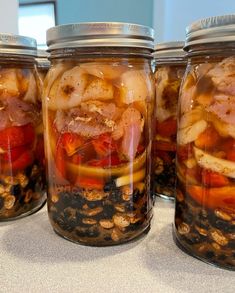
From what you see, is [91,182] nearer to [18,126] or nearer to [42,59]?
[18,126]

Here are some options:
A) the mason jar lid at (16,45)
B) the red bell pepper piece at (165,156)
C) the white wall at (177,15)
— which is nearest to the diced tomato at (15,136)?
the mason jar lid at (16,45)

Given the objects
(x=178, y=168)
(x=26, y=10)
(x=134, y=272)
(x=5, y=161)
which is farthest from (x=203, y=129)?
(x=26, y=10)

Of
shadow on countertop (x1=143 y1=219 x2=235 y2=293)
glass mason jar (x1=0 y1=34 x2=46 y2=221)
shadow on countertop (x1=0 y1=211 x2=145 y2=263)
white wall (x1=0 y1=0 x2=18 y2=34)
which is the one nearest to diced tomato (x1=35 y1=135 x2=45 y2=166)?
glass mason jar (x1=0 y1=34 x2=46 y2=221)

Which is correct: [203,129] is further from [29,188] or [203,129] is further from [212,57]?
[29,188]

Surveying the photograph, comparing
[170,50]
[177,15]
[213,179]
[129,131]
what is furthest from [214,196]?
[177,15]

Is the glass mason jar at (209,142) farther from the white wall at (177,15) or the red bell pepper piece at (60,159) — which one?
the white wall at (177,15)

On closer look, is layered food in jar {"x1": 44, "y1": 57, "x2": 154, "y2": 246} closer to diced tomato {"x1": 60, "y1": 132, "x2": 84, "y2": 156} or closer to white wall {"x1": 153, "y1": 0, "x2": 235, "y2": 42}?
diced tomato {"x1": 60, "y1": 132, "x2": 84, "y2": 156}
